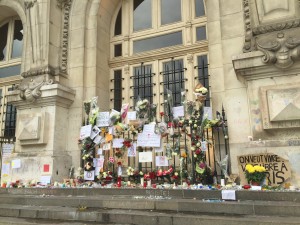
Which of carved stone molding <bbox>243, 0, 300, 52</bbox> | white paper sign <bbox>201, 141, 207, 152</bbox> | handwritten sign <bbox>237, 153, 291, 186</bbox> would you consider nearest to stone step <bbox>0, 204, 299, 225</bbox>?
handwritten sign <bbox>237, 153, 291, 186</bbox>

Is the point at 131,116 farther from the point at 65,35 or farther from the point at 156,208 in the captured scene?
the point at 65,35

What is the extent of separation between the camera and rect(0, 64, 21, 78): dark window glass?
11.5 meters

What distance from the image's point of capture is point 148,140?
741cm

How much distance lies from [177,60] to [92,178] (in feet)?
13.5

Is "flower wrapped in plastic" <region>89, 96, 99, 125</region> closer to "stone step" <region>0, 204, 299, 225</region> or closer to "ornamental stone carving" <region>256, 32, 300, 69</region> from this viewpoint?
"stone step" <region>0, 204, 299, 225</region>

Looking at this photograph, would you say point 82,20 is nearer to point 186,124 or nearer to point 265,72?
point 186,124

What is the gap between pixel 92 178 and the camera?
25.9 feet

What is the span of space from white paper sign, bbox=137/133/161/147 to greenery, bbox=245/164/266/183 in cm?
231

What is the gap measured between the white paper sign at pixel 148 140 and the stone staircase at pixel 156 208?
138cm

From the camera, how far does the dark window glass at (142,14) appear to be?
391 inches

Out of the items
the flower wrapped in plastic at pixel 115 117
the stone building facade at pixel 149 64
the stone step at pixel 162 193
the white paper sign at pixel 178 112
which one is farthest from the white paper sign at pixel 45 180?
the white paper sign at pixel 178 112

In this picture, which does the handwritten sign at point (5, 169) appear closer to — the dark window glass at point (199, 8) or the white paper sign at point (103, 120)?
the white paper sign at point (103, 120)

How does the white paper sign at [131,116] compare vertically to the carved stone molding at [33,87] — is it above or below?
below

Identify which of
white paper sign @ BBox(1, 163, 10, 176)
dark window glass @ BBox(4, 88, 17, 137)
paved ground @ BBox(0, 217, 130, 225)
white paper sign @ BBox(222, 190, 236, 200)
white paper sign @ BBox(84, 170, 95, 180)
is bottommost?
paved ground @ BBox(0, 217, 130, 225)
